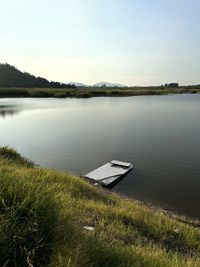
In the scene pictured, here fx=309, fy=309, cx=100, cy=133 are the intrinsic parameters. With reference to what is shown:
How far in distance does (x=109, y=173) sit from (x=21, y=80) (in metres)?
145

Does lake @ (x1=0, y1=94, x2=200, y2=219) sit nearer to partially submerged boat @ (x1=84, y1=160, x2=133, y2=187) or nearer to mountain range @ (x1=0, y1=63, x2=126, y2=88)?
partially submerged boat @ (x1=84, y1=160, x2=133, y2=187)

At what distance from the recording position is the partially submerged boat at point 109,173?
595 inches

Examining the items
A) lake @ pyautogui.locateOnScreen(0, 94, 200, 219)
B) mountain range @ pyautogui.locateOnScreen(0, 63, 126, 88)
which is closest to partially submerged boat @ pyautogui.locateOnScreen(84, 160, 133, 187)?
lake @ pyautogui.locateOnScreen(0, 94, 200, 219)

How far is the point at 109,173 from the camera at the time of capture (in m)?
16.1

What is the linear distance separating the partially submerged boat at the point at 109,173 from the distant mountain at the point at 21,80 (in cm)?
13297

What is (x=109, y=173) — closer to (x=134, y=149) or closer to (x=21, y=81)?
→ (x=134, y=149)

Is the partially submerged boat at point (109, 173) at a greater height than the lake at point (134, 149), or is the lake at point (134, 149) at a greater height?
the partially submerged boat at point (109, 173)

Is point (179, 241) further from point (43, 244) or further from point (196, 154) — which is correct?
point (196, 154)

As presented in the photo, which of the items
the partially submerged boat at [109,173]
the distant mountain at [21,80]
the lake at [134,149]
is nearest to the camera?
the lake at [134,149]

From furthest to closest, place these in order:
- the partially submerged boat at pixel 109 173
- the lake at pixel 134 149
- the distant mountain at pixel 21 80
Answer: the distant mountain at pixel 21 80 → the partially submerged boat at pixel 109 173 → the lake at pixel 134 149

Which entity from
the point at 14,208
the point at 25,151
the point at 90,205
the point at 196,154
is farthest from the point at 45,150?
the point at 14,208

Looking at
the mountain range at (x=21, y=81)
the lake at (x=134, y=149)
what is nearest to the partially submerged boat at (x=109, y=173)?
the lake at (x=134, y=149)

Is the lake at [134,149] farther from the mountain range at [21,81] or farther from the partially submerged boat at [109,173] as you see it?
the mountain range at [21,81]

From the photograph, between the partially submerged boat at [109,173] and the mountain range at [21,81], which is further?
the mountain range at [21,81]
